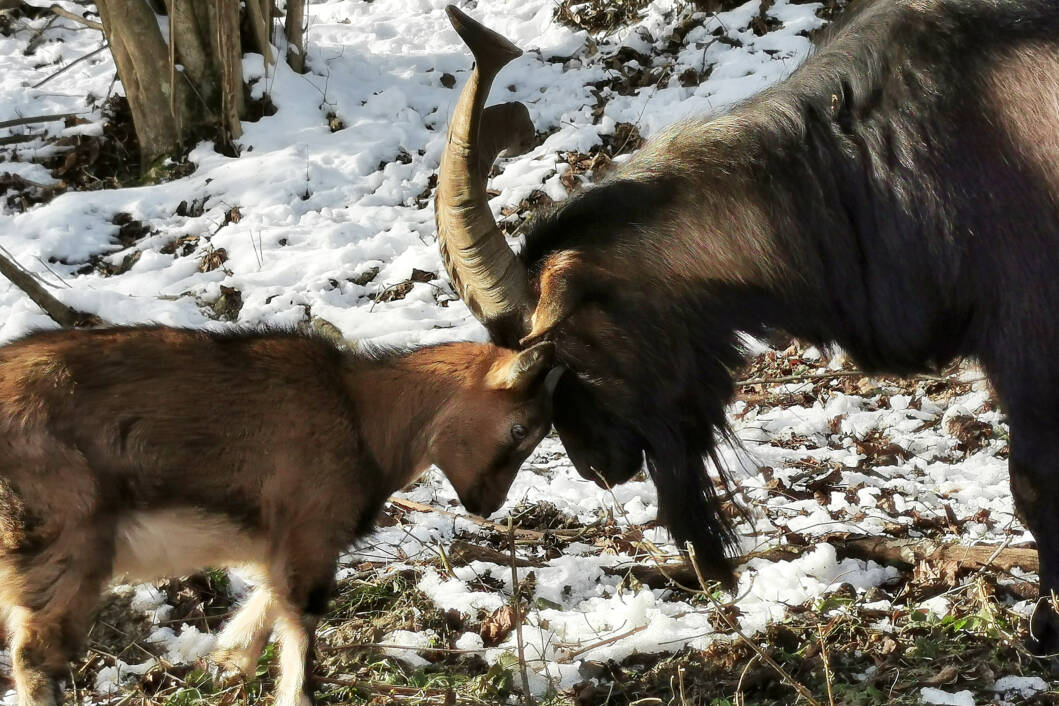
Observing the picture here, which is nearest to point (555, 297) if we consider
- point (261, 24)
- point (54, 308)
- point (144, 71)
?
point (54, 308)

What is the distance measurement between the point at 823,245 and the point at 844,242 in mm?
70

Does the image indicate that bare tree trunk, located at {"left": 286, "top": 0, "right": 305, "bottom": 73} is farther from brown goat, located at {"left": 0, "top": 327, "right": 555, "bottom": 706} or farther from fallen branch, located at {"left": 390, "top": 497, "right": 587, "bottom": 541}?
brown goat, located at {"left": 0, "top": 327, "right": 555, "bottom": 706}

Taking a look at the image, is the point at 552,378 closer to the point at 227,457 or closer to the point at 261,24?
the point at 227,457

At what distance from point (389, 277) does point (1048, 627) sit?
173 inches

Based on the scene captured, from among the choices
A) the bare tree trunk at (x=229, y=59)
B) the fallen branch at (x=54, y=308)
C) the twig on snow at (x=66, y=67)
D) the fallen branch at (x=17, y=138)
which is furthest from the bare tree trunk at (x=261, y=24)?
the fallen branch at (x=54, y=308)

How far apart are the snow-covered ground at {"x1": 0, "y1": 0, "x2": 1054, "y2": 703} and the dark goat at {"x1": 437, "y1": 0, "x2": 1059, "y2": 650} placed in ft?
1.84

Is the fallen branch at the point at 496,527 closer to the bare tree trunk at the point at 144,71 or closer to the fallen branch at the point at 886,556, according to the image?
the fallen branch at the point at 886,556

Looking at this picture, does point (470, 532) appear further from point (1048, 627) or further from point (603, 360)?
point (1048, 627)

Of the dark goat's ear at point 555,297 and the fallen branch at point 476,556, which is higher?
the dark goat's ear at point 555,297

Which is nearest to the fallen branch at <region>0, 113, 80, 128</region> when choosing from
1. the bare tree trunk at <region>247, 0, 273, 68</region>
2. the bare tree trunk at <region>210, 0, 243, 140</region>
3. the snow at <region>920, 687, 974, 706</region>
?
the bare tree trunk at <region>210, 0, 243, 140</region>

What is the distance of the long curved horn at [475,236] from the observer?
4.16m

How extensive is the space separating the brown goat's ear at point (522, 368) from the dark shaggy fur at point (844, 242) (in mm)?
182

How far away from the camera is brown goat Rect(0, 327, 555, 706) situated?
3586 millimetres

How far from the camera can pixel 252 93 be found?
8.91m
